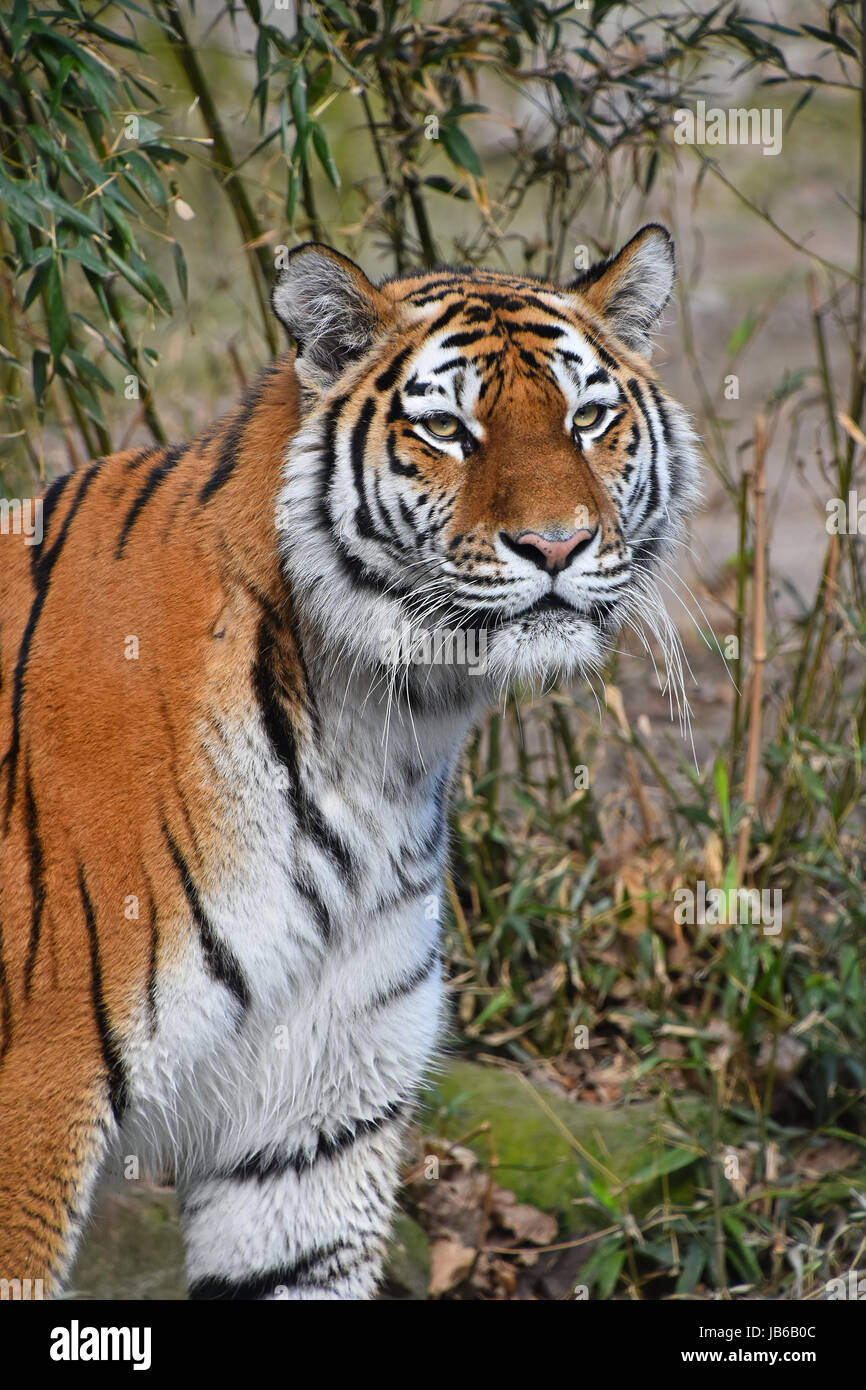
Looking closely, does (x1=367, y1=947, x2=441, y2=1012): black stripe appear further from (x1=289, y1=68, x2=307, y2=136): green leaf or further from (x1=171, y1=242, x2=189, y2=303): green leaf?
(x1=289, y1=68, x2=307, y2=136): green leaf

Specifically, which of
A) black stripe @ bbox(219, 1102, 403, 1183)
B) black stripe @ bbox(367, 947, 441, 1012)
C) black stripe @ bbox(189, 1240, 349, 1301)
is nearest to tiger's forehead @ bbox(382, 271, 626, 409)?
black stripe @ bbox(367, 947, 441, 1012)

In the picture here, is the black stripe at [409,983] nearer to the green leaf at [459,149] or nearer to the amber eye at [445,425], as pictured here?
the amber eye at [445,425]

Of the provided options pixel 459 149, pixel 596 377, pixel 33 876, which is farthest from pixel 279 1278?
pixel 459 149

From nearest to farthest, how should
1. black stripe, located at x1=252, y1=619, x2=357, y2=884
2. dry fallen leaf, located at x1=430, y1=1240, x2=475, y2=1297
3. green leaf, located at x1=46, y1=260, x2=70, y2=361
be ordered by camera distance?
black stripe, located at x1=252, y1=619, x2=357, y2=884 < green leaf, located at x1=46, y1=260, x2=70, y2=361 < dry fallen leaf, located at x1=430, y1=1240, x2=475, y2=1297

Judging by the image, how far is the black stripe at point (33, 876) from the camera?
1.93m

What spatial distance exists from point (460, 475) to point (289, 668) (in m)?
0.37

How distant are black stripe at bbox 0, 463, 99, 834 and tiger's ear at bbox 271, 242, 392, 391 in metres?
0.48

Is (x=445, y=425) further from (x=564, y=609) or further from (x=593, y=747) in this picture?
(x=593, y=747)

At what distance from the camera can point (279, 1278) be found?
2.32m

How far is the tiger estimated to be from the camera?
1.89 m

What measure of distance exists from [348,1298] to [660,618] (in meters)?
1.21

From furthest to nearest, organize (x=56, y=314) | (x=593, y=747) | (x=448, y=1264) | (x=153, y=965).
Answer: (x=593, y=747)
(x=448, y=1264)
(x=56, y=314)
(x=153, y=965)

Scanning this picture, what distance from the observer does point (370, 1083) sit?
7.40ft
